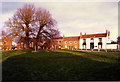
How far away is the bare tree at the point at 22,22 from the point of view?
83.7ft

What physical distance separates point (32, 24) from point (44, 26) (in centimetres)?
308

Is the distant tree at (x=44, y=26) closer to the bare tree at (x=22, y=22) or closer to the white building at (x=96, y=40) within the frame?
the bare tree at (x=22, y=22)

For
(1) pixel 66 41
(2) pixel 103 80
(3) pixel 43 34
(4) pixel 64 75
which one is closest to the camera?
(2) pixel 103 80

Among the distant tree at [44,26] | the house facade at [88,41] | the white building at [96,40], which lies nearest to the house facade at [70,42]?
the house facade at [88,41]

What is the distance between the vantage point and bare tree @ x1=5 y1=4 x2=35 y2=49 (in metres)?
25.5

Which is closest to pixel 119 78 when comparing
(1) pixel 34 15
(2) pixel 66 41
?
(1) pixel 34 15

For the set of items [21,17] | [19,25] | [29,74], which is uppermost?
[21,17]

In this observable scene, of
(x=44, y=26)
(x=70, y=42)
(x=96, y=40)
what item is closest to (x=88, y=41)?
(x=96, y=40)

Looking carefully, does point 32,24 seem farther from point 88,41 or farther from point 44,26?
point 88,41

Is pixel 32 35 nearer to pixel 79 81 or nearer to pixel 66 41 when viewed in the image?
pixel 79 81

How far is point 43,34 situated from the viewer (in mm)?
27672

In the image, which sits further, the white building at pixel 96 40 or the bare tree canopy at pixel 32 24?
the white building at pixel 96 40

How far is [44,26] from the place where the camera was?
1095 inches

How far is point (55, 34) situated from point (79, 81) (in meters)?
22.3
